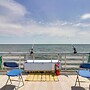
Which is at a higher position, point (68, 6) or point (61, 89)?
point (68, 6)

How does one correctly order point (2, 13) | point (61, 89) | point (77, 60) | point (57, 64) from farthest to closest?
point (2, 13)
point (77, 60)
point (57, 64)
point (61, 89)

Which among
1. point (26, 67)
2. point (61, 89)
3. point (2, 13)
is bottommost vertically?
point (61, 89)

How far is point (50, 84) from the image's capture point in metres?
4.84

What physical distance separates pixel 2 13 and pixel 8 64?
12.4 feet

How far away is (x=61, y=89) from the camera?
439 centimetres

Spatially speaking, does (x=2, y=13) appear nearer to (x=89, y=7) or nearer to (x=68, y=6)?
(x=68, y=6)

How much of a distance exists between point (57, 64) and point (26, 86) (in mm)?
1863

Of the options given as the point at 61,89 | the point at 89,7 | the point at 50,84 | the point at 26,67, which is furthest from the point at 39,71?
the point at 89,7

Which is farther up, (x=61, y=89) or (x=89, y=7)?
(x=89, y=7)

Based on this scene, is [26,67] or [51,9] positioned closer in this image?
[26,67]

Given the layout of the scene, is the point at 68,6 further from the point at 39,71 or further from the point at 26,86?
the point at 26,86

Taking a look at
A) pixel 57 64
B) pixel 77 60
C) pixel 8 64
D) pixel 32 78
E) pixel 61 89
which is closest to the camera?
pixel 61 89

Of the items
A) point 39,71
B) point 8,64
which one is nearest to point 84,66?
point 39,71

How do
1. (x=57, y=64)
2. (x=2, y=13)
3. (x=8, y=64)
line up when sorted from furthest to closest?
1. (x=2, y=13)
2. (x=57, y=64)
3. (x=8, y=64)
